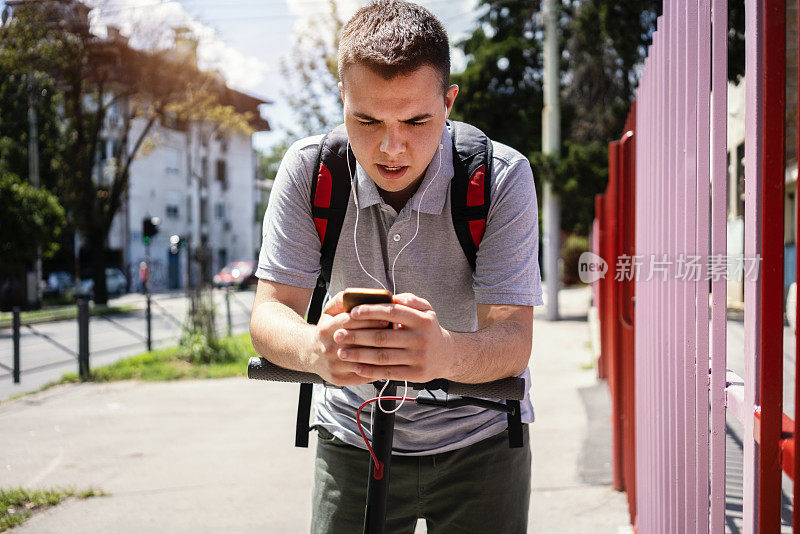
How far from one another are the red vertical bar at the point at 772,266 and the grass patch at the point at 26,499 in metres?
3.92

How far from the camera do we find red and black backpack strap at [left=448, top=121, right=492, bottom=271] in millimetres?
1869

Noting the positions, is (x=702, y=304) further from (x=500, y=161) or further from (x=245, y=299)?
(x=245, y=299)

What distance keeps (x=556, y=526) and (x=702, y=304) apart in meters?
2.37

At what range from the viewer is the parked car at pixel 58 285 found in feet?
109

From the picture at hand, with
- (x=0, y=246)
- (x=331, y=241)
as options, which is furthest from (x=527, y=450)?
(x=0, y=246)

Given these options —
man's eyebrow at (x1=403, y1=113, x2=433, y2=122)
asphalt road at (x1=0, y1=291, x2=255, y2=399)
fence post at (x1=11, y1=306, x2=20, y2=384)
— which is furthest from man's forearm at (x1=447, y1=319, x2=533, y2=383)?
fence post at (x1=11, y1=306, x2=20, y2=384)

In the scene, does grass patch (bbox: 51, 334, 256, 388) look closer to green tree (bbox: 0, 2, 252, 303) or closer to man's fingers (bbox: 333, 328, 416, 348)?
man's fingers (bbox: 333, 328, 416, 348)

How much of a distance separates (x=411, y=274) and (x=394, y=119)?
0.45 meters

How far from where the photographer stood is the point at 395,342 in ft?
4.36

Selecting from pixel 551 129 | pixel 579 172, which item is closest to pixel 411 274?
pixel 579 172

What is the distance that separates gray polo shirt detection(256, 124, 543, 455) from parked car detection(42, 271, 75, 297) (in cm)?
3312

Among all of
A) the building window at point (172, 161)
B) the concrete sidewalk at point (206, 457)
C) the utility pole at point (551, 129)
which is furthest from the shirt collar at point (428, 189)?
the building window at point (172, 161)

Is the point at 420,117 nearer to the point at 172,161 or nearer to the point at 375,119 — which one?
the point at 375,119

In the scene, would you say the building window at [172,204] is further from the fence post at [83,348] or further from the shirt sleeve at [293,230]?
the shirt sleeve at [293,230]
